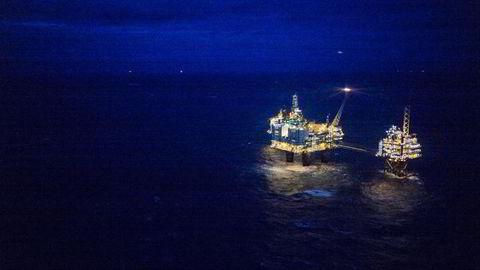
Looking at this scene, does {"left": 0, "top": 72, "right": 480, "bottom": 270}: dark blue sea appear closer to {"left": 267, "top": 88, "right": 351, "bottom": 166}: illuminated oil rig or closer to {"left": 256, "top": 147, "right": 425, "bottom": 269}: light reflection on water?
{"left": 256, "top": 147, "right": 425, "bottom": 269}: light reflection on water

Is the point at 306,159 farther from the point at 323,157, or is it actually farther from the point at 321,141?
the point at 321,141

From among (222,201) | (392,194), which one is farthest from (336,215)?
(222,201)

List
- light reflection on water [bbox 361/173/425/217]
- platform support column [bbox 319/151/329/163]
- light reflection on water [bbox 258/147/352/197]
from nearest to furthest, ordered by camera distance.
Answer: light reflection on water [bbox 361/173/425/217] < light reflection on water [bbox 258/147/352/197] < platform support column [bbox 319/151/329/163]

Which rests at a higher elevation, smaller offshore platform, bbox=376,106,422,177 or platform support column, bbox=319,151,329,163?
smaller offshore platform, bbox=376,106,422,177

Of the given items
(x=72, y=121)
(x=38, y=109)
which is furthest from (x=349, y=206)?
(x=38, y=109)

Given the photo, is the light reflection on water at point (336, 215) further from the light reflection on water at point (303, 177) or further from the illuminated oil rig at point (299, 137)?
the illuminated oil rig at point (299, 137)

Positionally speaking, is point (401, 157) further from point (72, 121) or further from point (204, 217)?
point (72, 121)

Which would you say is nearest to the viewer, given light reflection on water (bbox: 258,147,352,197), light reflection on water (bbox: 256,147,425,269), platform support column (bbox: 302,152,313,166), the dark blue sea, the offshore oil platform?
light reflection on water (bbox: 256,147,425,269)

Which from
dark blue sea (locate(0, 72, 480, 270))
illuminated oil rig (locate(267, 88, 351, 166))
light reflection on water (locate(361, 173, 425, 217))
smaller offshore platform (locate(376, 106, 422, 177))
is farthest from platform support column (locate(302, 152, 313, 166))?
smaller offshore platform (locate(376, 106, 422, 177))
